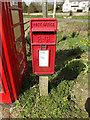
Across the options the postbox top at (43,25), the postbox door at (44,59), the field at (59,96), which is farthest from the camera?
the field at (59,96)

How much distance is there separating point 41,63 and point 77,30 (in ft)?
24.2

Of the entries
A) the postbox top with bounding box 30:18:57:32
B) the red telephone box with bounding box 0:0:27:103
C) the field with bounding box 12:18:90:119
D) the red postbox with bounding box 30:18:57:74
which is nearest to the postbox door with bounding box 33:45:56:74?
the red postbox with bounding box 30:18:57:74

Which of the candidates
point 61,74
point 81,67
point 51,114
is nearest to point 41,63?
point 51,114

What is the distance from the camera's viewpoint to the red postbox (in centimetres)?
166

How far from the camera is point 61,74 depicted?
3352 millimetres

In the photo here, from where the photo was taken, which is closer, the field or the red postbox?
the red postbox

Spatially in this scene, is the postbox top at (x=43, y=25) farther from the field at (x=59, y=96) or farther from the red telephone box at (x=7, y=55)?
the field at (x=59, y=96)

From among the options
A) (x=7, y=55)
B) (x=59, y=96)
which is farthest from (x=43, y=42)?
(x=59, y=96)

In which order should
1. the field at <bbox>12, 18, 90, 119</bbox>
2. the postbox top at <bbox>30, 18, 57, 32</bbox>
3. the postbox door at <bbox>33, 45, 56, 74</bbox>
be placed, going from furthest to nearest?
the field at <bbox>12, 18, 90, 119</bbox> → the postbox door at <bbox>33, 45, 56, 74</bbox> → the postbox top at <bbox>30, 18, 57, 32</bbox>

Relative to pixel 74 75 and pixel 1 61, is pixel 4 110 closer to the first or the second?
pixel 1 61

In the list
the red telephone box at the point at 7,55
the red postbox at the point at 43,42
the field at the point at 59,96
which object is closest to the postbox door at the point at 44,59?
the red postbox at the point at 43,42

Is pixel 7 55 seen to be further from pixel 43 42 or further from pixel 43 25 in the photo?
pixel 43 25

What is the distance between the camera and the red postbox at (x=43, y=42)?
1.66 metres

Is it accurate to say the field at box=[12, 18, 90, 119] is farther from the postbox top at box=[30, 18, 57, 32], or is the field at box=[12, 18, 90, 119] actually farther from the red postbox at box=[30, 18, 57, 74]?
the postbox top at box=[30, 18, 57, 32]
